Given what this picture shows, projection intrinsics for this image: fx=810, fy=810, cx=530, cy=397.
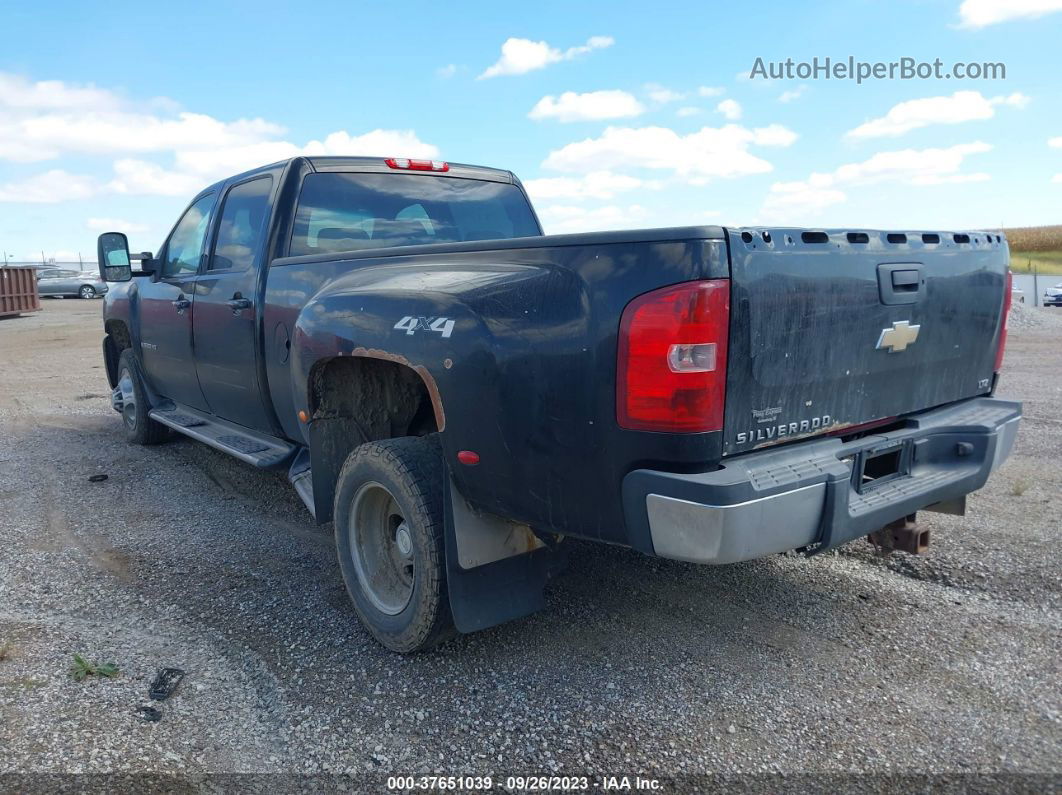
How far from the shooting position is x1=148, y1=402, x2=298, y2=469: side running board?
A: 436 centimetres

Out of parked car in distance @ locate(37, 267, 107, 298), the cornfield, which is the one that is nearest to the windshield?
parked car in distance @ locate(37, 267, 107, 298)

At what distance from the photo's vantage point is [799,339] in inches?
98.7

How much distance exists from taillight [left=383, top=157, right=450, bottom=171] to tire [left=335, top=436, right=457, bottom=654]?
2.12 m

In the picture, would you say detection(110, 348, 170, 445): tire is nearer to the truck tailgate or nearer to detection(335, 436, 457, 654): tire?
detection(335, 436, 457, 654): tire

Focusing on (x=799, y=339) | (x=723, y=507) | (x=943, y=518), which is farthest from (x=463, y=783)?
(x=943, y=518)

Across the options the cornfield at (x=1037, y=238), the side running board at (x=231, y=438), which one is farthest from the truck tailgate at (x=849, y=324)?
the cornfield at (x=1037, y=238)

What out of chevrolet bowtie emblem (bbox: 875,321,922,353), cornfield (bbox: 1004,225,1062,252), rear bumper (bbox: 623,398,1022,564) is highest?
cornfield (bbox: 1004,225,1062,252)

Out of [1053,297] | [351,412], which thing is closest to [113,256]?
[351,412]

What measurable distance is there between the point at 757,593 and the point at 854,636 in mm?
498

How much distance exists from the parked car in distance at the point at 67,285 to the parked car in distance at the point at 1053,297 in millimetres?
36357

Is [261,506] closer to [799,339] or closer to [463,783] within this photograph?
[463,783]

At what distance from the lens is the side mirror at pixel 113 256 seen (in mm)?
5586

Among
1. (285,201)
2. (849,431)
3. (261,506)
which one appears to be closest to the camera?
(849,431)

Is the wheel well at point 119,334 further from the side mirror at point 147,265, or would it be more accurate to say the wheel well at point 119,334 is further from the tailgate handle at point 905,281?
the tailgate handle at point 905,281
